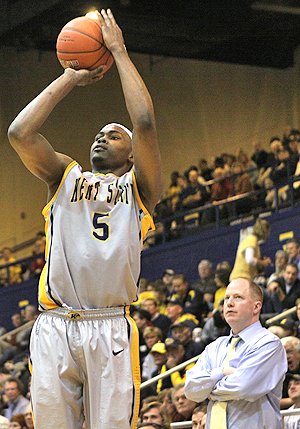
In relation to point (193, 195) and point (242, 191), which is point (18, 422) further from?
point (193, 195)

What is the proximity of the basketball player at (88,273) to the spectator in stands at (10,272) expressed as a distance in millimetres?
10403

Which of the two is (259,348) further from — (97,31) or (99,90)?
(99,90)

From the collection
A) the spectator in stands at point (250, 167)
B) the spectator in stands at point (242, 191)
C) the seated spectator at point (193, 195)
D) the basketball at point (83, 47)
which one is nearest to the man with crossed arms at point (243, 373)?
the basketball at point (83, 47)

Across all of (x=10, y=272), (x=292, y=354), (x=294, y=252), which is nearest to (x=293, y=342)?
(x=292, y=354)

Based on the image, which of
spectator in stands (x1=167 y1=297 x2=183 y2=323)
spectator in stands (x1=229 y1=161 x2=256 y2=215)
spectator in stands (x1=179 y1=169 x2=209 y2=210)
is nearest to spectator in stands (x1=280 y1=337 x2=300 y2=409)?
spectator in stands (x1=167 y1=297 x2=183 y2=323)

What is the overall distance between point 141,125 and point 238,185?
27.8 feet

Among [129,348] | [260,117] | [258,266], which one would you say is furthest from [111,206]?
[260,117]

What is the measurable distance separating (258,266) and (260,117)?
21.2ft

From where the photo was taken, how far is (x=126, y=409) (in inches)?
110

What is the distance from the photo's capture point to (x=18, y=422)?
7.46 metres

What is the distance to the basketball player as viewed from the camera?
2.77m

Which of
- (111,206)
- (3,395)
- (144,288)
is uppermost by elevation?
(111,206)

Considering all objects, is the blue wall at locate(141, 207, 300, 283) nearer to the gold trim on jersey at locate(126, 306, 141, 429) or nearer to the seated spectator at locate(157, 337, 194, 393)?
the seated spectator at locate(157, 337, 194, 393)

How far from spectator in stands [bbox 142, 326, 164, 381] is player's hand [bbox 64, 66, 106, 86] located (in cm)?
505
